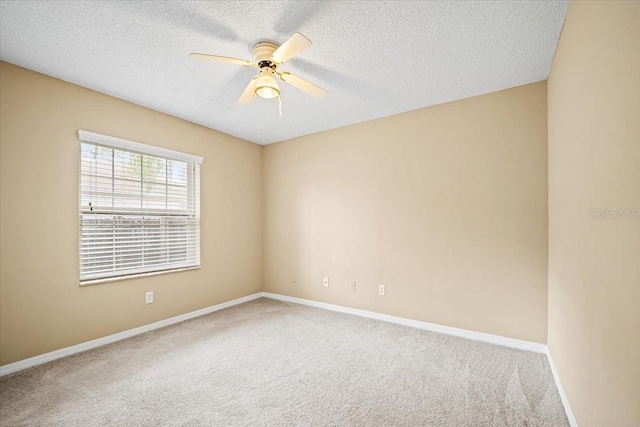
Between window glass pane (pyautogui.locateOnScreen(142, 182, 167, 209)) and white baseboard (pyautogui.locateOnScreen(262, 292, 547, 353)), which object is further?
window glass pane (pyautogui.locateOnScreen(142, 182, 167, 209))

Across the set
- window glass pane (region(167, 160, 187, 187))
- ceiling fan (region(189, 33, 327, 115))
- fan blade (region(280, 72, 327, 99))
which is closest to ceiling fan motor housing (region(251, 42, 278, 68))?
ceiling fan (region(189, 33, 327, 115))

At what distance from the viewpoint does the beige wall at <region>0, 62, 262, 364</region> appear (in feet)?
7.75

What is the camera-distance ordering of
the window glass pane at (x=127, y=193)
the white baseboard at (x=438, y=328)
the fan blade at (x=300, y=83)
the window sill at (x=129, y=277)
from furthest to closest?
1. the window glass pane at (x=127, y=193)
2. the window sill at (x=129, y=277)
3. the white baseboard at (x=438, y=328)
4. the fan blade at (x=300, y=83)

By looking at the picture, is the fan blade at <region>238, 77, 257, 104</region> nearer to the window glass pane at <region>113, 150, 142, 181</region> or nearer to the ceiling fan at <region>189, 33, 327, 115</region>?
the ceiling fan at <region>189, 33, 327, 115</region>

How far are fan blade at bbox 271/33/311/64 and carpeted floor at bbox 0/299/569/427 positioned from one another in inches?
90.1

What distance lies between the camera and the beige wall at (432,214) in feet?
9.00

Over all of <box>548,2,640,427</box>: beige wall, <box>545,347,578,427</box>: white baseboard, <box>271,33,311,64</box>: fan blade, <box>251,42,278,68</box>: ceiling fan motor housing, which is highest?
<box>251,42,278,68</box>: ceiling fan motor housing

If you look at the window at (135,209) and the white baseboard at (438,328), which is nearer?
the white baseboard at (438,328)

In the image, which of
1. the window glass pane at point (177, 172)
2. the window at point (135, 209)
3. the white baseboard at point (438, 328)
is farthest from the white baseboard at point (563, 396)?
the window glass pane at point (177, 172)

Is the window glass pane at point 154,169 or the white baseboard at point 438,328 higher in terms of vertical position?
the window glass pane at point 154,169

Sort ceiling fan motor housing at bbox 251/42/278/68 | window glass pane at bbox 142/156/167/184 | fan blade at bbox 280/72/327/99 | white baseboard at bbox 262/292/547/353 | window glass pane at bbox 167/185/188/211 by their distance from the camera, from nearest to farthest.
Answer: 1. ceiling fan motor housing at bbox 251/42/278/68
2. fan blade at bbox 280/72/327/99
3. white baseboard at bbox 262/292/547/353
4. window glass pane at bbox 142/156/167/184
5. window glass pane at bbox 167/185/188/211

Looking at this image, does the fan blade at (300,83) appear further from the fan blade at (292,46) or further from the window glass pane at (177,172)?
the window glass pane at (177,172)

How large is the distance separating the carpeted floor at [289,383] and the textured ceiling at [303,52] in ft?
8.19

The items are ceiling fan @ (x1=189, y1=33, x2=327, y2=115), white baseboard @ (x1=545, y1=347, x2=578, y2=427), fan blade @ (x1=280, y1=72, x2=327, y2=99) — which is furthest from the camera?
fan blade @ (x1=280, y1=72, x2=327, y2=99)
